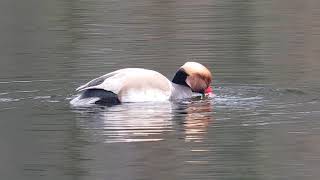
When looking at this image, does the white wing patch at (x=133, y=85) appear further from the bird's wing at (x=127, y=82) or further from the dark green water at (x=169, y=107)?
the dark green water at (x=169, y=107)

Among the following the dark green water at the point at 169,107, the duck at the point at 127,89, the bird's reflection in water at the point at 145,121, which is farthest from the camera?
the duck at the point at 127,89

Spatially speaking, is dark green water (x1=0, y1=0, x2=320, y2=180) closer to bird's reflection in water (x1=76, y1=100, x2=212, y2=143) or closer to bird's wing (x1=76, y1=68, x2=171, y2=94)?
bird's reflection in water (x1=76, y1=100, x2=212, y2=143)

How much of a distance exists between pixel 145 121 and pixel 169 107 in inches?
37.4

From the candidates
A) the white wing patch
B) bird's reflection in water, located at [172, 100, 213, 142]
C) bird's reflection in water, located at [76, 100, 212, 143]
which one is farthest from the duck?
bird's reflection in water, located at [172, 100, 213, 142]

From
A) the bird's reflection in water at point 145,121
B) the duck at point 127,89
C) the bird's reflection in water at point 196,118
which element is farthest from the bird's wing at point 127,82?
the bird's reflection in water at point 196,118

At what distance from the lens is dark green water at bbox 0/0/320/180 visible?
9305 mm

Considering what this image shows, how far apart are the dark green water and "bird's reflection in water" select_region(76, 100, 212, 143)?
0.01m

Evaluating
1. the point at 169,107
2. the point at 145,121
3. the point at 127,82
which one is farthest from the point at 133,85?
the point at 145,121

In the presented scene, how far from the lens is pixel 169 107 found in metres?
11.8

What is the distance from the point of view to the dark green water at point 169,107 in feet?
30.5

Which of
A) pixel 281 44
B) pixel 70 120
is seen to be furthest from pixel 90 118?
pixel 281 44

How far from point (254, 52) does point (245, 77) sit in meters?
2.55

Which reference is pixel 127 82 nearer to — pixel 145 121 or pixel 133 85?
pixel 133 85

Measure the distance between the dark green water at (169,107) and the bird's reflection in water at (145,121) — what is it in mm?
12
